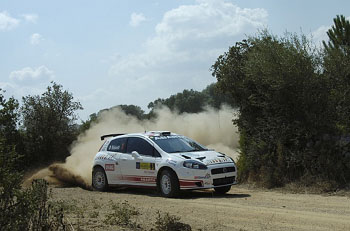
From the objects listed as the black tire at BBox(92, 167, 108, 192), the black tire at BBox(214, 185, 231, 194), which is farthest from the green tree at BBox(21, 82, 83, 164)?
the black tire at BBox(214, 185, 231, 194)

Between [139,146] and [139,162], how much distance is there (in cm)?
56

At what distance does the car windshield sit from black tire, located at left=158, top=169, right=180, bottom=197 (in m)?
0.79

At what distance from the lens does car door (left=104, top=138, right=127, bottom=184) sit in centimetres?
1471

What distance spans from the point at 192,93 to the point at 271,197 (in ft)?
176

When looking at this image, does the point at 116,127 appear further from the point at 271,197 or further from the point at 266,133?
the point at 271,197

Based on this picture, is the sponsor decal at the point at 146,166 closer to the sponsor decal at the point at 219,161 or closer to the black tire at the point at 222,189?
the sponsor decal at the point at 219,161

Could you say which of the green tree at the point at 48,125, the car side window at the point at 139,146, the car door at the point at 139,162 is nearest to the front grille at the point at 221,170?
the car door at the point at 139,162

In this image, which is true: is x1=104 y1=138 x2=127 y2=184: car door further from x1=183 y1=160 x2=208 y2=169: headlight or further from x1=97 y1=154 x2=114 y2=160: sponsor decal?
x1=183 y1=160 x2=208 y2=169: headlight

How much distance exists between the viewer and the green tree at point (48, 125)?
24375 millimetres

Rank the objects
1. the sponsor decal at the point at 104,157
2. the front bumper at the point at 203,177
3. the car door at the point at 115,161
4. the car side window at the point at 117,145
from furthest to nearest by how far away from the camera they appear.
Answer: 1. the sponsor decal at the point at 104,157
2. the car side window at the point at 117,145
3. the car door at the point at 115,161
4. the front bumper at the point at 203,177

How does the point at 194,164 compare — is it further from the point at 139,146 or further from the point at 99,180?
the point at 99,180

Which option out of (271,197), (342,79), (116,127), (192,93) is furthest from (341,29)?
(192,93)

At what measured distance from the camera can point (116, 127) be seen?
87.2 ft

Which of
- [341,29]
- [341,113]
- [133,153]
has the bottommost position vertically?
[133,153]
